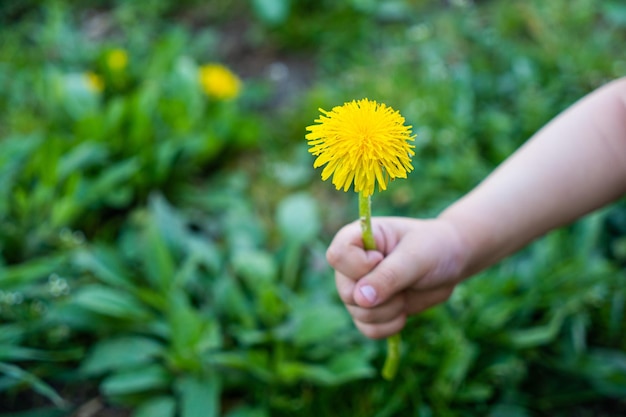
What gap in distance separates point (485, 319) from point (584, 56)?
43.4 inches

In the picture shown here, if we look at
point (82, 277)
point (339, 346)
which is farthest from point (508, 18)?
point (82, 277)

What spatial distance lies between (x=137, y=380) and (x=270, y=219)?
717 mm

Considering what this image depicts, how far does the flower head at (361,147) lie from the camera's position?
0.75 metres

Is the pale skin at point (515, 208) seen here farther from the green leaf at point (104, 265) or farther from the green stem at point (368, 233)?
the green leaf at point (104, 265)

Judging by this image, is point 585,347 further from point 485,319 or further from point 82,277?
point 82,277

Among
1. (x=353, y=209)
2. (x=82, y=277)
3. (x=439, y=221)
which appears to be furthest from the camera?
(x=353, y=209)

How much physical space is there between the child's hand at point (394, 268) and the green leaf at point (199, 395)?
19.8 inches

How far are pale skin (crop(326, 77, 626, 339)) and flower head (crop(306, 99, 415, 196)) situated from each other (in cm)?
30

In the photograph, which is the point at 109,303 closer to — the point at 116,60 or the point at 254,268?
the point at 254,268

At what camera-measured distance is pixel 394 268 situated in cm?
101

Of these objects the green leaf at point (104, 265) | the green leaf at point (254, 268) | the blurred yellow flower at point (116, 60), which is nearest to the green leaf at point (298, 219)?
the green leaf at point (254, 268)

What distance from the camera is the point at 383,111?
796mm

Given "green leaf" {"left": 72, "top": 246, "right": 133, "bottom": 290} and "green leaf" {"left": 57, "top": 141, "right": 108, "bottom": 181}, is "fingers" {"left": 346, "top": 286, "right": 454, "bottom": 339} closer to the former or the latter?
"green leaf" {"left": 72, "top": 246, "right": 133, "bottom": 290}

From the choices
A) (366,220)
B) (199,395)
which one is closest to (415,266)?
(366,220)
